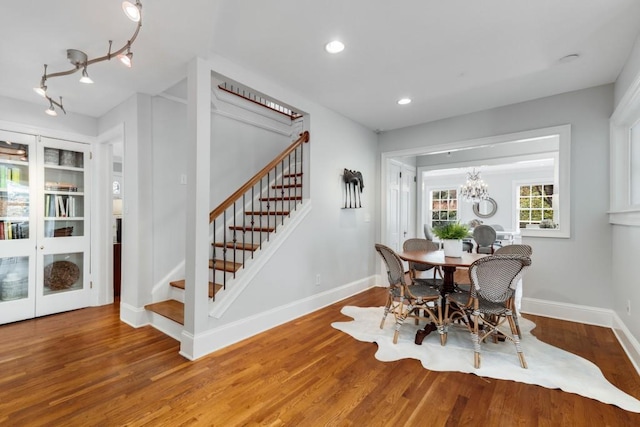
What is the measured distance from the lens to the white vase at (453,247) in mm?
3002

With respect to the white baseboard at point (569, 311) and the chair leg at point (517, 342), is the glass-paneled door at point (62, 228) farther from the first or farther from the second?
the white baseboard at point (569, 311)

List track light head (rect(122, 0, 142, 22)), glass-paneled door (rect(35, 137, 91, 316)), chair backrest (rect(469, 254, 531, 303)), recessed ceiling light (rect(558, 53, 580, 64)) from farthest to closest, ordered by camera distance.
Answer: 1. glass-paneled door (rect(35, 137, 91, 316))
2. recessed ceiling light (rect(558, 53, 580, 64))
3. chair backrest (rect(469, 254, 531, 303))
4. track light head (rect(122, 0, 142, 22))

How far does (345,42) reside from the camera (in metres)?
2.43

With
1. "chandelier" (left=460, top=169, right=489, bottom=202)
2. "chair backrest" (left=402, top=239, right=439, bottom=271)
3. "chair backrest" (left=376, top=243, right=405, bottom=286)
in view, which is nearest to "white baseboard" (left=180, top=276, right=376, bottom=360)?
"chair backrest" (left=402, top=239, right=439, bottom=271)

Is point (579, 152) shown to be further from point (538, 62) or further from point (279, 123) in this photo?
point (279, 123)

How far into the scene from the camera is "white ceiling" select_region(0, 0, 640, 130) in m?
1.98

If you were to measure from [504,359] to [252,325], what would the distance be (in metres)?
2.27

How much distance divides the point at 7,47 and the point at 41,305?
2806 mm

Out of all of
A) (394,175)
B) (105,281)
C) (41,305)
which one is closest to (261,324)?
(105,281)

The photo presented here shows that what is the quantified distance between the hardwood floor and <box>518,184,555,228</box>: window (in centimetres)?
608

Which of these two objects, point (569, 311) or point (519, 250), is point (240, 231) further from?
point (569, 311)

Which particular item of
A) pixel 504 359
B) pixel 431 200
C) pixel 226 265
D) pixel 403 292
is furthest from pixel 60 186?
pixel 431 200

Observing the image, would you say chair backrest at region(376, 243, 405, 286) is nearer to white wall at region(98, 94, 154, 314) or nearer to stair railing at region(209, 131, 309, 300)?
stair railing at region(209, 131, 309, 300)

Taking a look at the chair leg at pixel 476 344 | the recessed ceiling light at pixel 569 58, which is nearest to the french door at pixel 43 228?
the chair leg at pixel 476 344
